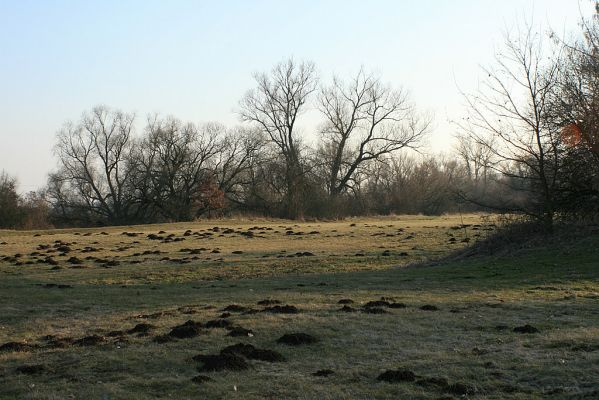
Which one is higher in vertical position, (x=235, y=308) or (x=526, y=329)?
Result: (x=526, y=329)

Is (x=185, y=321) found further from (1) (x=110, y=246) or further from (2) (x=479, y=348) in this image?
(1) (x=110, y=246)

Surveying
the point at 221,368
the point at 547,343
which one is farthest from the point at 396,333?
the point at 221,368

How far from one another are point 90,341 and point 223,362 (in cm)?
304

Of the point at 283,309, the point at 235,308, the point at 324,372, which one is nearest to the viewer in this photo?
the point at 324,372

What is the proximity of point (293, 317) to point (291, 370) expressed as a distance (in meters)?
3.63

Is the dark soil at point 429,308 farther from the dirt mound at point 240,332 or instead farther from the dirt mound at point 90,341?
the dirt mound at point 90,341

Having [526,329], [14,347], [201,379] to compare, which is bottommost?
[14,347]

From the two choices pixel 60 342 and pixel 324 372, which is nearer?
pixel 324 372

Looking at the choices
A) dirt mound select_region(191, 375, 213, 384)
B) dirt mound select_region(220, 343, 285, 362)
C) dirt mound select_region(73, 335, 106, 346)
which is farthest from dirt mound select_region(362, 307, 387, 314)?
dirt mound select_region(191, 375, 213, 384)

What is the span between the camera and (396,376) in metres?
7.61

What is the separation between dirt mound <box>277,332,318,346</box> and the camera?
32.1 feet

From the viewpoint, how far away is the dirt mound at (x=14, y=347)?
9.94 meters

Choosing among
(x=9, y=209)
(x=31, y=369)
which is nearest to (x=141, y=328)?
(x=31, y=369)

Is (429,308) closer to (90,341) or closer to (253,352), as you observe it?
(253,352)
